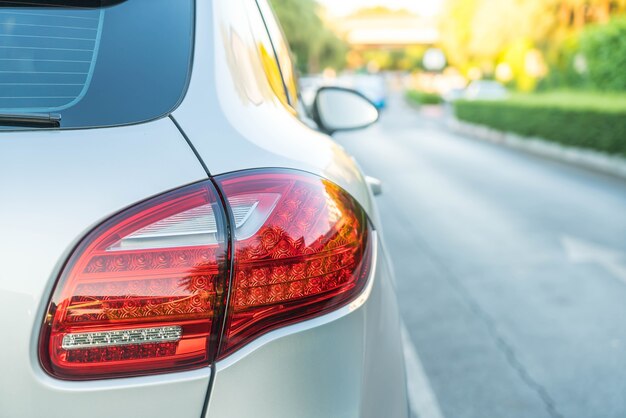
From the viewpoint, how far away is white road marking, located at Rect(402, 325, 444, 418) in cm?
317

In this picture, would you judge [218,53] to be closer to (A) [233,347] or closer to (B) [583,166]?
(A) [233,347]

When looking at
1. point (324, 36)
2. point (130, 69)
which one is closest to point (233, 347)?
point (130, 69)

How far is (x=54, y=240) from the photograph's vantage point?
3.70ft

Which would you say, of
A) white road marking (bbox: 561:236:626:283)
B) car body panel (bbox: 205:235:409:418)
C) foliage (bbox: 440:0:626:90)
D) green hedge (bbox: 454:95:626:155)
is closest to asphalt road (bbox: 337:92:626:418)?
white road marking (bbox: 561:236:626:283)

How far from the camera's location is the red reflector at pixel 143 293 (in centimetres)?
116

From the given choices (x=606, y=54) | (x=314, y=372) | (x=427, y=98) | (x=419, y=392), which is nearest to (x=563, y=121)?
(x=606, y=54)

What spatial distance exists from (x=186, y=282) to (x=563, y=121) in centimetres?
1469

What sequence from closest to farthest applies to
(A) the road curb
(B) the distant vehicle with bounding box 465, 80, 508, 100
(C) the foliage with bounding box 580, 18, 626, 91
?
(A) the road curb, (C) the foliage with bounding box 580, 18, 626, 91, (B) the distant vehicle with bounding box 465, 80, 508, 100

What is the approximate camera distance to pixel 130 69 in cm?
140

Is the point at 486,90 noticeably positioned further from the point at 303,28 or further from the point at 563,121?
the point at 563,121

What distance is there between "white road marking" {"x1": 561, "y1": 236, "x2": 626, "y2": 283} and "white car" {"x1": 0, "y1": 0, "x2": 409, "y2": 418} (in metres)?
4.61

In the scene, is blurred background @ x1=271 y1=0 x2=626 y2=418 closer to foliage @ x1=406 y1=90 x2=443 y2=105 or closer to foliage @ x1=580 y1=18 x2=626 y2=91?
foliage @ x1=580 y1=18 x2=626 y2=91

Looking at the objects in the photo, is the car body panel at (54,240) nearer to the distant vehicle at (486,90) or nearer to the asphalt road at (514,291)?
the asphalt road at (514,291)

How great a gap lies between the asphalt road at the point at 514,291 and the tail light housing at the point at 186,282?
7.09ft
